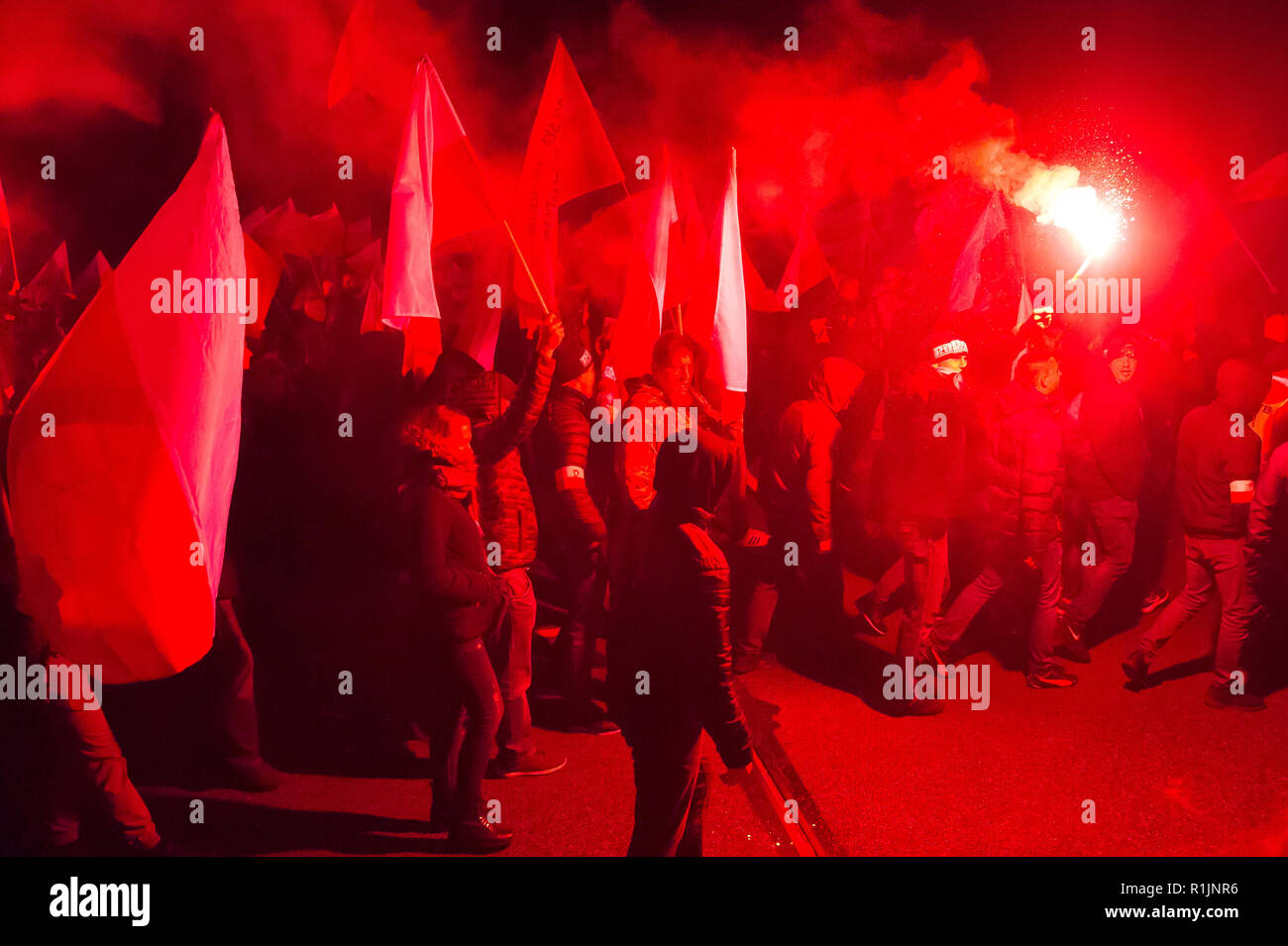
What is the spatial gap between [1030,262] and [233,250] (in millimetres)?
7047

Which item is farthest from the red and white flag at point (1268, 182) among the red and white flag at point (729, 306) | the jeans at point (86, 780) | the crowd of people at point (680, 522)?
the jeans at point (86, 780)

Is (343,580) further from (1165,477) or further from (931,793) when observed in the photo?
(1165,477)

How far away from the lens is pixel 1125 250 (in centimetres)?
840

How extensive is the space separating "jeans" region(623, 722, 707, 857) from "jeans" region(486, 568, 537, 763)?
50.3 inches

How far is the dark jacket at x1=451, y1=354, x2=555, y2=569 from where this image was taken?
14.6ft

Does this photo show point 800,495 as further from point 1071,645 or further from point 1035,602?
point 1071,645

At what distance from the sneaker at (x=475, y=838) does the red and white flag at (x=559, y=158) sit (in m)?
3.29

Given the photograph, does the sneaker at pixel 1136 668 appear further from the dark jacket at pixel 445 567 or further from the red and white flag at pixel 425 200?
the red and white flag at pixel 425 200

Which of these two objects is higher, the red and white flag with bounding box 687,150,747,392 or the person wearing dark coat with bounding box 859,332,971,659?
the red and white flag with bounding box 687,150,747,392

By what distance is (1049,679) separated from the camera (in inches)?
229

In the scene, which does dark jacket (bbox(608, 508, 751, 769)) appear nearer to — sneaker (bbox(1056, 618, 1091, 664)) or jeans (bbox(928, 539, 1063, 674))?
jeans (bbox(928, 539, 1063, 674))

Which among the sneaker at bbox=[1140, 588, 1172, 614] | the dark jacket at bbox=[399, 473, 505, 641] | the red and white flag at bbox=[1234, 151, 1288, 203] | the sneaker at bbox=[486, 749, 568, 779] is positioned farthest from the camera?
the red and white flag at bbox=[1234, 151, 1288, 203]

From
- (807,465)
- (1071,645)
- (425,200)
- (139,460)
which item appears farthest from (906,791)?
(425,200)

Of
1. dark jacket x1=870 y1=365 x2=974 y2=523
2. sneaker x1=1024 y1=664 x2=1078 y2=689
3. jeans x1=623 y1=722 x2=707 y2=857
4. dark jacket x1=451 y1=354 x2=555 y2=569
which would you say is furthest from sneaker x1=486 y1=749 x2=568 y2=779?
sneaker x1=1024 y1=664 x2=1078 y2=689
